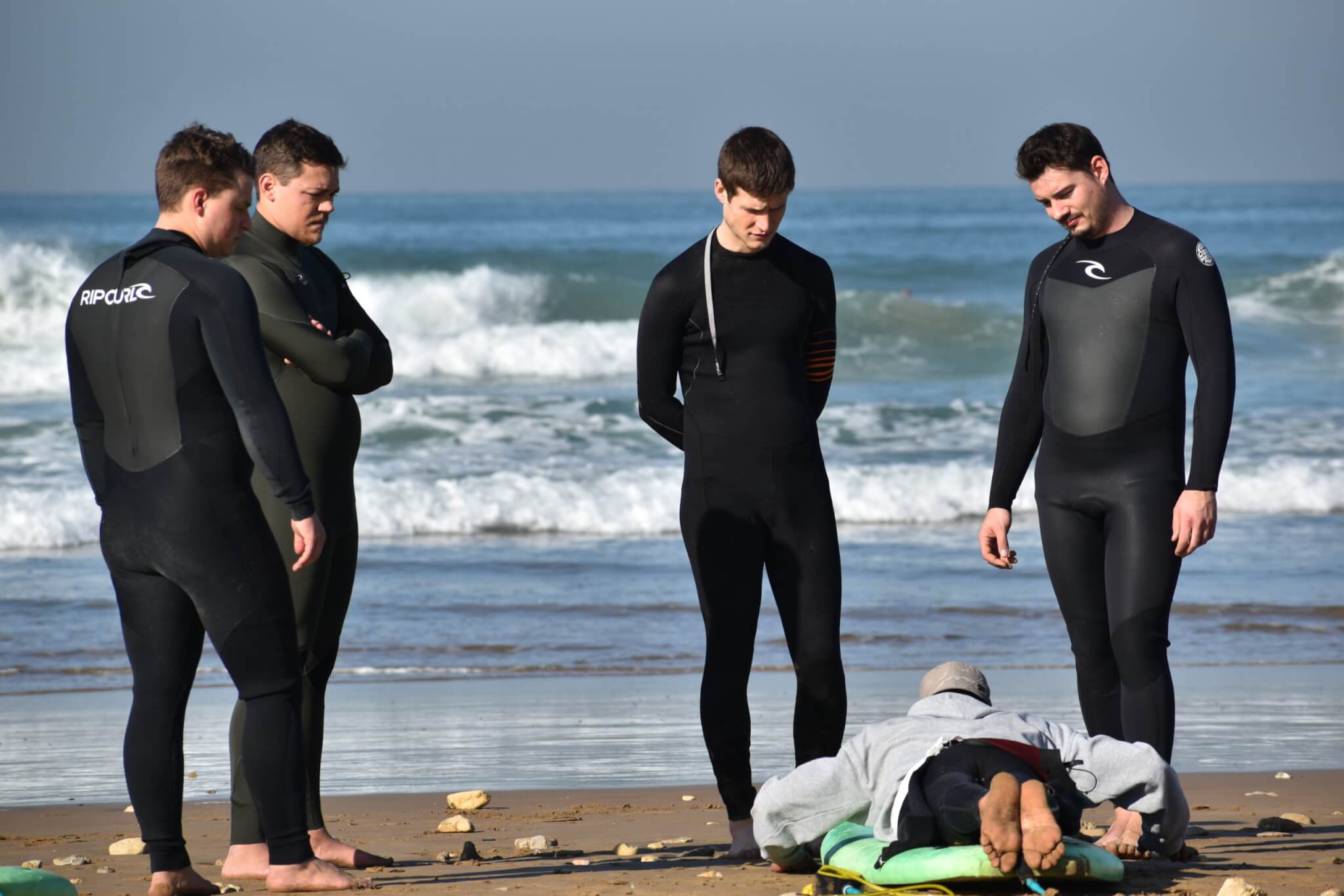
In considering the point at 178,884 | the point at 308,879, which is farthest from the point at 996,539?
the point at 178,884

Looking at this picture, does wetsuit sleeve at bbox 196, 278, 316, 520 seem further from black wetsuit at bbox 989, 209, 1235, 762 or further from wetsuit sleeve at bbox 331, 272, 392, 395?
black wetsuit at bbox 989, 209, 1235, 762

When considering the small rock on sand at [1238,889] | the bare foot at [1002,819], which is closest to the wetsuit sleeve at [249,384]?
the bare foot at [1002,819]

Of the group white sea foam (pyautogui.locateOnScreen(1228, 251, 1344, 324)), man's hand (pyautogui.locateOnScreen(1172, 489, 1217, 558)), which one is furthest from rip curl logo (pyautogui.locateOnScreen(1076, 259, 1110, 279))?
white sea foam (pyautogui.locateOnScreen(1228, 251, 1344, 324))

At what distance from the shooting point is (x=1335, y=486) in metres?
13.2

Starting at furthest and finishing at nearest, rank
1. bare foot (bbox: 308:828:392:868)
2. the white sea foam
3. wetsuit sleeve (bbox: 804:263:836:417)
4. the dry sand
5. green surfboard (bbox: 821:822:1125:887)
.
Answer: the white sea foam
wetsuit sleeve (bbox: 804:263:836:417)
bare foot (bbox: 308:828:392:868)
the dry sand
green surfboard (bbox: 821:822:1125:887)

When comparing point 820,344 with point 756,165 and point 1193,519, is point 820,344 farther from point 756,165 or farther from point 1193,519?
point 1193,519

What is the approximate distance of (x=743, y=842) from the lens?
415 cm

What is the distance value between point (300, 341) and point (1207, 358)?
7.28 ft

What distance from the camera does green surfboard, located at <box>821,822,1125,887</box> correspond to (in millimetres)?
3301

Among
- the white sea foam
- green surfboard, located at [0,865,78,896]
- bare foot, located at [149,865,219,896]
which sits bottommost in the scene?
bare foot, located at [149,865,219,896]

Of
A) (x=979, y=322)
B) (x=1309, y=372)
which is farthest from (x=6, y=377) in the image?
(x=1309, y=372)

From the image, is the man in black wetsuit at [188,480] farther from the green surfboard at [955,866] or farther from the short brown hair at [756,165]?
the green surfboard at [955,866]

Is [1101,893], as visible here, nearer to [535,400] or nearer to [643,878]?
[643,878]

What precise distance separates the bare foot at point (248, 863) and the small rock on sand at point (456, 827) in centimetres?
78
